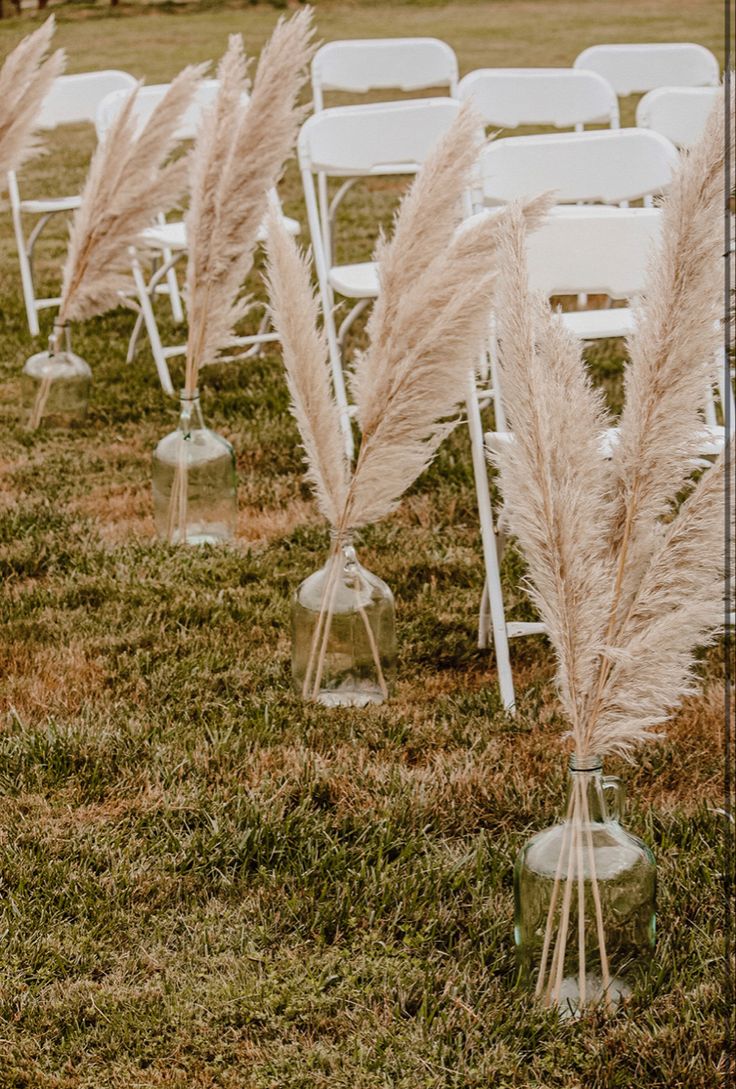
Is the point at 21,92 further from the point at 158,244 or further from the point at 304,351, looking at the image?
the point at 158,244

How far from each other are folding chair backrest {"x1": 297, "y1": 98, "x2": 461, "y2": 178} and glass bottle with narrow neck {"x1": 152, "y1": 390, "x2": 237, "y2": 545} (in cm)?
110

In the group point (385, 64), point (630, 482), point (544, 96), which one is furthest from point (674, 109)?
point (630, 482)

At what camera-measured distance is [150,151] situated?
372cm

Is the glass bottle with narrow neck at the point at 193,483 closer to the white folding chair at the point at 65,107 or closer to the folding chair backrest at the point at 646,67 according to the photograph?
the white folding chair at the point at 65,107

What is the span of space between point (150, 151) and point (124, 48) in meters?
14.0

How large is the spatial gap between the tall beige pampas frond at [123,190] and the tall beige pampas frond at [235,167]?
364mm

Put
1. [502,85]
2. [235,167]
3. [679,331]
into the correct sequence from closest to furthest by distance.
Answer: [679,331], [235,167], [502,85]

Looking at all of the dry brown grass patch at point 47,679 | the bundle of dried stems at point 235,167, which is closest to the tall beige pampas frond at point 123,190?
the bundle of dried stems at point 235,167

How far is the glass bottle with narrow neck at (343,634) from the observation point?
2.87m

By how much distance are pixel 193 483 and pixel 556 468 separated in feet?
7.21

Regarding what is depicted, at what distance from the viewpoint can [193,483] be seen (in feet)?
12.5

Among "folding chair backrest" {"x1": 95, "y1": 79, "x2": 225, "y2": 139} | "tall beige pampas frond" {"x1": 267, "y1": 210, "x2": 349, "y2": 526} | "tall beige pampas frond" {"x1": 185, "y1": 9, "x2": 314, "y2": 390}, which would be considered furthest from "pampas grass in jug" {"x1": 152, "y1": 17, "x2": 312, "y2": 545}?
"folding chair backrest" {"x1": 95, "y1": 79, "x2": 225, "y2": 139}

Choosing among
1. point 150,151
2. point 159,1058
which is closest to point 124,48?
point 150,151

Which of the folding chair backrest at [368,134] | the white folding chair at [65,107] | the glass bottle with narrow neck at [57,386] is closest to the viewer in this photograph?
the folding chair backrest at [368,134]
